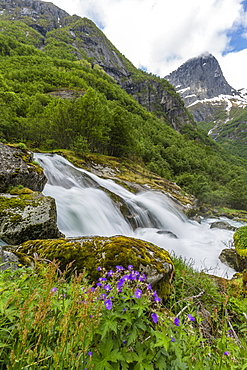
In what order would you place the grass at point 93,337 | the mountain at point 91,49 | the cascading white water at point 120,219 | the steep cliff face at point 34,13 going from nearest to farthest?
the grass at point 93,337 → the cascading white water at point 120,219 → the mountain at point 91,49 → the steep cliff face at point 34,13

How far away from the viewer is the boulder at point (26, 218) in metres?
4.94

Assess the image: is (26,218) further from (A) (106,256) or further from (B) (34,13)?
(B) (34,13)

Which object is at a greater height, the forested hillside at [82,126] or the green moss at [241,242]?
the forested hillside at [82,126]

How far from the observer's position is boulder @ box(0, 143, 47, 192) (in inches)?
282

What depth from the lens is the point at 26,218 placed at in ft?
17.4

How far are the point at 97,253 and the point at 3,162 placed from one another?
6533 mm

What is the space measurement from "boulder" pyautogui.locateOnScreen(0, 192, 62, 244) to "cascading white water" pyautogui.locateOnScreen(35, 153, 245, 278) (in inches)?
63.9

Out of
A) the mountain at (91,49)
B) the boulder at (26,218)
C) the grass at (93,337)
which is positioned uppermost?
the mountain at (91,49)

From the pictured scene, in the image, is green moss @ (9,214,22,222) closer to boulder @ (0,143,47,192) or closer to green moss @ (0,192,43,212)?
green moss @ (0,192,43,212)

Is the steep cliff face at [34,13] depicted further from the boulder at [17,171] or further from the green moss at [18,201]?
the green moss at [18,201]

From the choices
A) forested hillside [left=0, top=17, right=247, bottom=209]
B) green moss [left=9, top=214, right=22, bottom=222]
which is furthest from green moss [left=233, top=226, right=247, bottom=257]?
forested hillside [left=0, top=17, right=247, bottom=209]

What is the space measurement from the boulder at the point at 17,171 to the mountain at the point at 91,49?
10699cm

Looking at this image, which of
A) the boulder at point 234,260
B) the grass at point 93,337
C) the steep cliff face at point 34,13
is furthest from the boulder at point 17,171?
the steep cliff face at point 34,13

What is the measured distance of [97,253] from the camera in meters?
3.38
